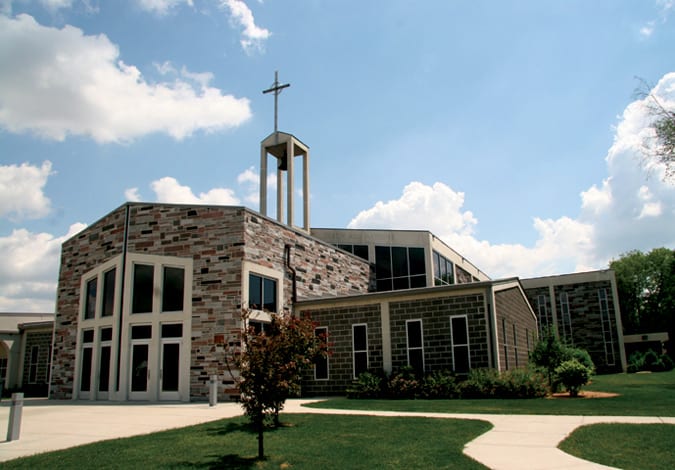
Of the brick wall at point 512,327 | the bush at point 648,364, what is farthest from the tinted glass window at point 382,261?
the bush at point 648,364

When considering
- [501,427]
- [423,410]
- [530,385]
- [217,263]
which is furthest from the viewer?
[217,263]

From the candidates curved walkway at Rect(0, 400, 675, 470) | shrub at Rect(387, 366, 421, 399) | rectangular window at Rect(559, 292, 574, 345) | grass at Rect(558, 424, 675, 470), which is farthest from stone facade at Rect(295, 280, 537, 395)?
rectangular window at Rect(559, 292, 574, 345)

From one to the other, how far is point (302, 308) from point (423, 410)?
9.22 m

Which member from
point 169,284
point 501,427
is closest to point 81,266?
point 169,284

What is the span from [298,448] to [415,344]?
35.3 ft

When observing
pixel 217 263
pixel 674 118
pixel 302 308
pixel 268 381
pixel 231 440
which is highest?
pixel 674 118

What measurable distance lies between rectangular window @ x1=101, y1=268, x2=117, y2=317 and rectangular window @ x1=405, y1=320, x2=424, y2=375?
1147 centimetres

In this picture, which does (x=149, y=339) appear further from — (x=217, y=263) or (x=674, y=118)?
(x=674, y=118)

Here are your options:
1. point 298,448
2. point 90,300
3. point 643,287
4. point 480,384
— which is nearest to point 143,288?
point 90,300

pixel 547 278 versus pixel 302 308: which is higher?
pixel 547 278

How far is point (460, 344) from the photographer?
18578mm

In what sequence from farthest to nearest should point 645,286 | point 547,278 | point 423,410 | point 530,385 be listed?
point 645,286
point 547,278
point 530,385
point 423,410

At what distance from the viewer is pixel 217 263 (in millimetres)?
19516

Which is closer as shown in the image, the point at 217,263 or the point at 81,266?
the point at 217,263
